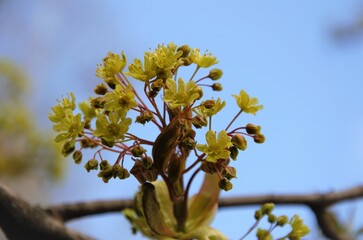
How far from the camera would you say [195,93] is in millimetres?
1271

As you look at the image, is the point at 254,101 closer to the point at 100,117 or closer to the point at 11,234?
the point at 100,117

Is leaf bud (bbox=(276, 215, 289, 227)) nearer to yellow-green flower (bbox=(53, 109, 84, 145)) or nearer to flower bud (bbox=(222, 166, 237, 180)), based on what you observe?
flower bud (bbox=(222, 166, 237, 180))

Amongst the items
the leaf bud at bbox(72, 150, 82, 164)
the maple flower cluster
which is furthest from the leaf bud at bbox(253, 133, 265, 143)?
the leaf bud at bbox(72, 150, 82, 164)

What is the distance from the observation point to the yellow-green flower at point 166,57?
1.31 metres

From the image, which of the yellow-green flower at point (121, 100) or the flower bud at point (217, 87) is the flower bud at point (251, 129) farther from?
the yellow-green flower at point (121, 100)

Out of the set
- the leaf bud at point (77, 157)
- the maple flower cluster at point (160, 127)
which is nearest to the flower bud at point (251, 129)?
the maple flower cluster at point (160, 127)

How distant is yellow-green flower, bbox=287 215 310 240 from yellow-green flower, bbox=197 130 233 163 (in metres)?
0.34

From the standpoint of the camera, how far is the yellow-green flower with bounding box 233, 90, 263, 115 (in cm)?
142

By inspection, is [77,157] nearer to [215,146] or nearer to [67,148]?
[67,148]

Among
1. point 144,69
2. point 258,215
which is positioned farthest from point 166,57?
point 258,215

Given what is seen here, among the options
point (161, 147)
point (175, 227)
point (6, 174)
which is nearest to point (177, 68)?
point (161, 147)

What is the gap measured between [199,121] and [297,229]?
0.43 metres

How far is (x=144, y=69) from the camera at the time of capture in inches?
51.5

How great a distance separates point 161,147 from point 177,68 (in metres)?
0.20
